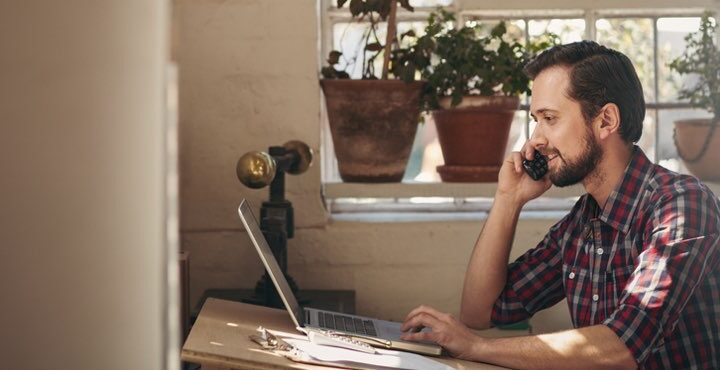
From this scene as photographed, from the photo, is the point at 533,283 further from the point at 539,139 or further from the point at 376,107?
the point at 376,107

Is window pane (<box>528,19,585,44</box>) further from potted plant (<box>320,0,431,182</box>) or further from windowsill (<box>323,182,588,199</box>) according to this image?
windowsill (<box>323,182,588,199</box>)

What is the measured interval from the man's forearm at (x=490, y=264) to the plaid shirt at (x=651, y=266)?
125mm

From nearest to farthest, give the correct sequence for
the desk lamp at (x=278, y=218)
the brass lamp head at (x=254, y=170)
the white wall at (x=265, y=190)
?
the brass lamp head at (x=254, y=170) → the desk lamp at (x=278, y=218) → the white wall at (x=265, y=190)

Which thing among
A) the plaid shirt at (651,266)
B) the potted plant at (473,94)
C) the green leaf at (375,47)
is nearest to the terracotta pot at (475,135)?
the potted plant at (473,94)

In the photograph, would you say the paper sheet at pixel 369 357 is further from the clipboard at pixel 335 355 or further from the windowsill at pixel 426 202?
the windowsill at pixel 426 202

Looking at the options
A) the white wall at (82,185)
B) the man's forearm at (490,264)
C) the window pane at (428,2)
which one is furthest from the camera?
the window pane at (428,2)

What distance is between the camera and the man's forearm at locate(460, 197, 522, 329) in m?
2.23

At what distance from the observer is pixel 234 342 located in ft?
5.47

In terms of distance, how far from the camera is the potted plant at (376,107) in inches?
106

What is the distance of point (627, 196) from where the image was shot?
199 cm

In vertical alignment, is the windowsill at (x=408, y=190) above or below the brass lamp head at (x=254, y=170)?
below

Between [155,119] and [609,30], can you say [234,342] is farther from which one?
[609,30]

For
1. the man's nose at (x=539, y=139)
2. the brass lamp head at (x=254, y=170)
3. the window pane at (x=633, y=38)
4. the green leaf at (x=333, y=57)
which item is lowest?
the brass lamp head at (x=254, y=170)

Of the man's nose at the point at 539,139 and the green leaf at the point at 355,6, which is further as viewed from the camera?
the green leaf at the point at 355,6
